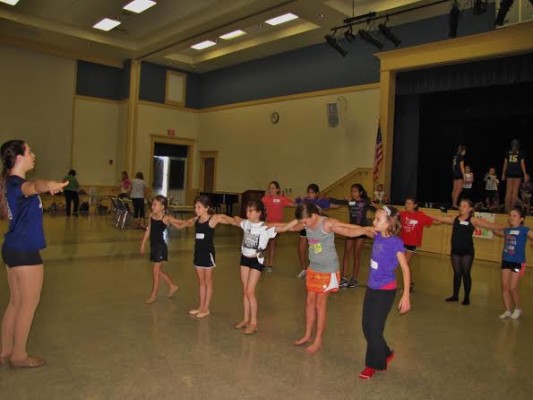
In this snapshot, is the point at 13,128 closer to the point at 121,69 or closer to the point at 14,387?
the point at 121,69

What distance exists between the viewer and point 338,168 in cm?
1448

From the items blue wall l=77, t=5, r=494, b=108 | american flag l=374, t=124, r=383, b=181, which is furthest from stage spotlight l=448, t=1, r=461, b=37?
american flag l=374, t=124, r=383, b=181

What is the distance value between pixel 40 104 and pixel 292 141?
30.6 feet

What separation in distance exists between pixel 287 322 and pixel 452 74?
9.36 meters

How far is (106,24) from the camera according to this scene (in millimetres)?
14977

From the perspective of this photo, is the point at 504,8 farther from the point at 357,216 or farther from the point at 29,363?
the point at 29,363

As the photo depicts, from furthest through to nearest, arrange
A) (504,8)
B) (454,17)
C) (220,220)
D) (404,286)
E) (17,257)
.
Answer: (454,17) → (504,8) → (220,220) → (404,286) → (17,257)

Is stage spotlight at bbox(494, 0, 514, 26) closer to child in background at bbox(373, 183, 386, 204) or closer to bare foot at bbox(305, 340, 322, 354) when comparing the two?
child in background at bbox(373, 183, 386, 204)

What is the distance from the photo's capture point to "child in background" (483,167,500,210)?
1262cm

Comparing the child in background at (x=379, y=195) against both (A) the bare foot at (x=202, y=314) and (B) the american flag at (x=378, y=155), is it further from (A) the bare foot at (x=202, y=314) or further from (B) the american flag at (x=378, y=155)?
(A) the bare foot at (x=202, y=314)

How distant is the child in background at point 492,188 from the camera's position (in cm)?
1262

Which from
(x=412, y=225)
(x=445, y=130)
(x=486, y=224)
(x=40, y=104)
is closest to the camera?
(x=486, y=224)

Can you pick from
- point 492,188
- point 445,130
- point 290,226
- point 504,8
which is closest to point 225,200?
point 445,130

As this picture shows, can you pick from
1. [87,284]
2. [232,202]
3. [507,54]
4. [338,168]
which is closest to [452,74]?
[507,54]
